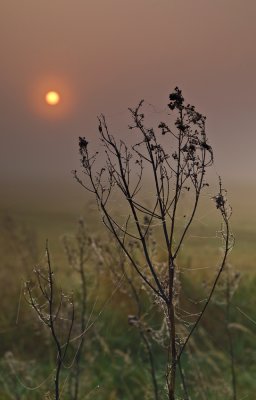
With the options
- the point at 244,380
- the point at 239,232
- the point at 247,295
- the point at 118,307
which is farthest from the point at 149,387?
the point at 239,232

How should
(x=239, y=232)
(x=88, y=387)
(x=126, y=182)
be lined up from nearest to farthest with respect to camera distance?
(x=126, y=182)
(x=88, y=387)
(x=239, y=232)

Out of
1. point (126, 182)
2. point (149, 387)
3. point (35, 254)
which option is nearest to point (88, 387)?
point (149, 387)

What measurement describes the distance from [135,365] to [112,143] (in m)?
6.68

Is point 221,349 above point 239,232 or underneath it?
underneath

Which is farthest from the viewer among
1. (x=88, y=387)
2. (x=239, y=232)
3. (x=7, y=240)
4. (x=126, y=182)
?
(x=239, y=232)

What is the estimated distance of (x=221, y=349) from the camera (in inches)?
362

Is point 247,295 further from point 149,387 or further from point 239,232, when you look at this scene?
point 149,387

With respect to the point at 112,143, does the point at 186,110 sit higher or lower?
higher

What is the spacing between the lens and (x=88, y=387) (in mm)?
7820

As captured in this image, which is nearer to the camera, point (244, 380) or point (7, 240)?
point (244, 380)

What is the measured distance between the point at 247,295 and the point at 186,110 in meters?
8.91

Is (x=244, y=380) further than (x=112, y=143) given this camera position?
Yes

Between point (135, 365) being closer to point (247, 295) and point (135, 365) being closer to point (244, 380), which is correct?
point (244, 380)

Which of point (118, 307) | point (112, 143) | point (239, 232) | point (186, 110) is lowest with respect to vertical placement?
point (112, 143)
